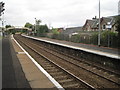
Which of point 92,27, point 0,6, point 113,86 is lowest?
point 113,86

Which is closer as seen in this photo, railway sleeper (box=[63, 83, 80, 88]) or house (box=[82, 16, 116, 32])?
railway sleeper (box=[63, 83, 80, 88])

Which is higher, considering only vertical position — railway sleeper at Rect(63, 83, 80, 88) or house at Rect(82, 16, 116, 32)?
house at Rect(82, 16, 116, 32)

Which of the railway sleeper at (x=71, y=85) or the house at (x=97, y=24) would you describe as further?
the house at (x=97, y=24)

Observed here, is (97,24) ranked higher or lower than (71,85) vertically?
higher

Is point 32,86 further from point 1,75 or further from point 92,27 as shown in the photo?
point 92,27

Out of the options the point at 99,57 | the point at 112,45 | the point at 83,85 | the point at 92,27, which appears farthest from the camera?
the point at 92,27

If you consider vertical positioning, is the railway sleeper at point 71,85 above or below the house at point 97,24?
below

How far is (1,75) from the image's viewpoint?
8664 mm

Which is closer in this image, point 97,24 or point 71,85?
point 71,85

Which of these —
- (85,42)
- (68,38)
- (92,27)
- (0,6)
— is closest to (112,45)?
(85,42)

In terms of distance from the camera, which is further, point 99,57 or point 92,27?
point 92,27

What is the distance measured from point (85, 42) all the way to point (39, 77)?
26459 millimetres

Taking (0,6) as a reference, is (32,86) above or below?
below

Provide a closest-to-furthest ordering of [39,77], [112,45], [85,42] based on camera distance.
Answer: [39,77], [112,45], [85,42]
